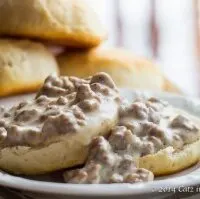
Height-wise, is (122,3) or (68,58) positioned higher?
(68,58)

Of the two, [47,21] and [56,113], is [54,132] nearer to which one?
[56,113]

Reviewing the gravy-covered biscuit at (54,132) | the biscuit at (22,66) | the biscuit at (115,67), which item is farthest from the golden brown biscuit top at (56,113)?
the biscuit at (115,67)

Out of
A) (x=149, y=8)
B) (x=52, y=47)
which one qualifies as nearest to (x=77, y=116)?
(x=52, y=47)

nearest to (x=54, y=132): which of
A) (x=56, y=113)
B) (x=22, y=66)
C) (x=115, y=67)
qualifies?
(x=56, y=113)

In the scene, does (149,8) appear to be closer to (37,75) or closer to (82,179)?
(37,75)

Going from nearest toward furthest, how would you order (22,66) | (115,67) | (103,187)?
(103,187)
(22,66)
(115,67)

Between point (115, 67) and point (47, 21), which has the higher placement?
Answer: point (47, 21)
